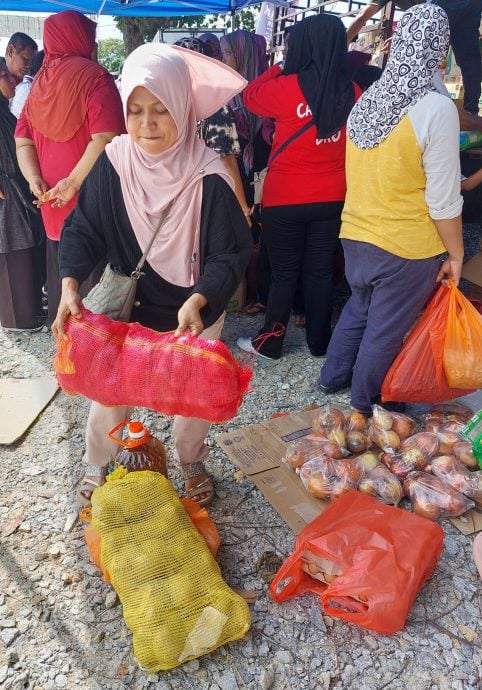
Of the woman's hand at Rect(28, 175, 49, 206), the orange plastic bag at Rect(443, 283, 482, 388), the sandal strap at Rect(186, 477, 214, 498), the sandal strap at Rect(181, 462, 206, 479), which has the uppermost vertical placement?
the woman's hand at Rect(28, 175, 49, 206)

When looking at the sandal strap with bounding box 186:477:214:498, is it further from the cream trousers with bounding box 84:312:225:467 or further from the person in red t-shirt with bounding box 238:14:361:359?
the person in red t-shirt with bounding box 238:14:361:359

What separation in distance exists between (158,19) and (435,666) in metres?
11.4

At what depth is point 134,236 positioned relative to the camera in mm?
1757

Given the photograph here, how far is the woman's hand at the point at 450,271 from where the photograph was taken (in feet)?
7.78

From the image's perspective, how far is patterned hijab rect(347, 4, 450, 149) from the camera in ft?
6.42

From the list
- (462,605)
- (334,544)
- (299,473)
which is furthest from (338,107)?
(462,605)

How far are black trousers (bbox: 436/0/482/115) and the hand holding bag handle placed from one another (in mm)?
3209

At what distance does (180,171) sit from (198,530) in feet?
4.30

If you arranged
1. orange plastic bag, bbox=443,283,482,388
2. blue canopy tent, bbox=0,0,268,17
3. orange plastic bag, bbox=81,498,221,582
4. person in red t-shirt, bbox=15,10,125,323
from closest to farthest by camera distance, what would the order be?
orange plastic bag, bbox=81,498,221,582 < orange plastic bag, bbox=443,283,482,388 < person in red t-shirt, bbox=15,10,125,323 < blue canopy tent, bbox=0,0,268,17

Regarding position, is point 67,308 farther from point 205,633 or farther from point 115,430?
point 205,633

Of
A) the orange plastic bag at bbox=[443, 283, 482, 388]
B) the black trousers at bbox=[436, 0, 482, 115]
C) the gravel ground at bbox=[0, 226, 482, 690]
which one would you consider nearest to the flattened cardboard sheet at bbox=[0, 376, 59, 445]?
the gravel ground at bbox=[0, 226, 482, 690]

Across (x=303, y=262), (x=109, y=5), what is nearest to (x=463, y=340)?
(x=303, y=262)

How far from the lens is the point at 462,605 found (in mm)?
1776

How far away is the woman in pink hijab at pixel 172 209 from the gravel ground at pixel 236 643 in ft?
2.98
